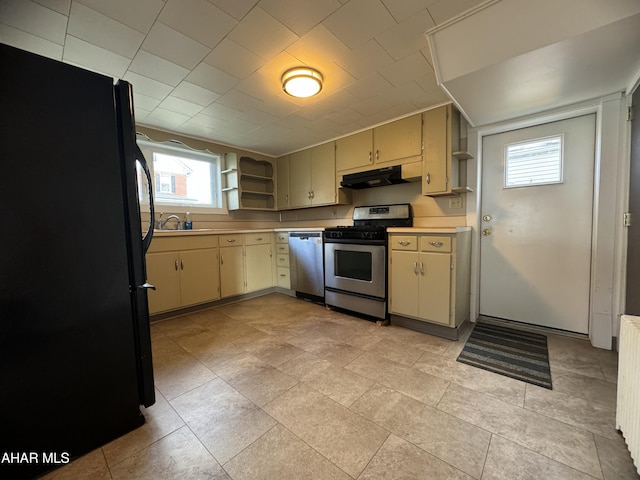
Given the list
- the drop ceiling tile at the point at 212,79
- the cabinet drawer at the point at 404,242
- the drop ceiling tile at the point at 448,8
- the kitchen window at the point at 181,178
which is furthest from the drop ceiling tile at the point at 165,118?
the cabinet drawer at the point at 404,242

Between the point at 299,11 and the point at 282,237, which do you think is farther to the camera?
the point at 282,237

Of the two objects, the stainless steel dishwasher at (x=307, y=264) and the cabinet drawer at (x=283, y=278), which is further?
the cabinet drawer at (x=283, y=278)

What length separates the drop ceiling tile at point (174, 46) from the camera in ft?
5.03

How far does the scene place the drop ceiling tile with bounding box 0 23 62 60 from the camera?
1.51 m

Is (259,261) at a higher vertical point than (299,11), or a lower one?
lower

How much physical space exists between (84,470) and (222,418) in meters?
0.54

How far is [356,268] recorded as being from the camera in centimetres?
277

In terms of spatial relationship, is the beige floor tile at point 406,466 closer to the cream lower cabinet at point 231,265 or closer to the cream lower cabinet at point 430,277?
the cream lower cabinet at point 430,277

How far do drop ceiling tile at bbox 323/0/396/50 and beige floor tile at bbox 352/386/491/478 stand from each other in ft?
7.21

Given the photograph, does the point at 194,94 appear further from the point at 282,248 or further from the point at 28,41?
the point at 282,248

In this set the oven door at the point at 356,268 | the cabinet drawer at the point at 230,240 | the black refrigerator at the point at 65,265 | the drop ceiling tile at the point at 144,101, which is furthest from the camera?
the cabinet drawer at the point at 230,240

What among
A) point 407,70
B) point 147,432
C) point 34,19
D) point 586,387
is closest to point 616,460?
point 586,387

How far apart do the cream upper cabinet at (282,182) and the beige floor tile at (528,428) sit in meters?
3.27

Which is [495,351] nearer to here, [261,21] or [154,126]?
[261,21]
